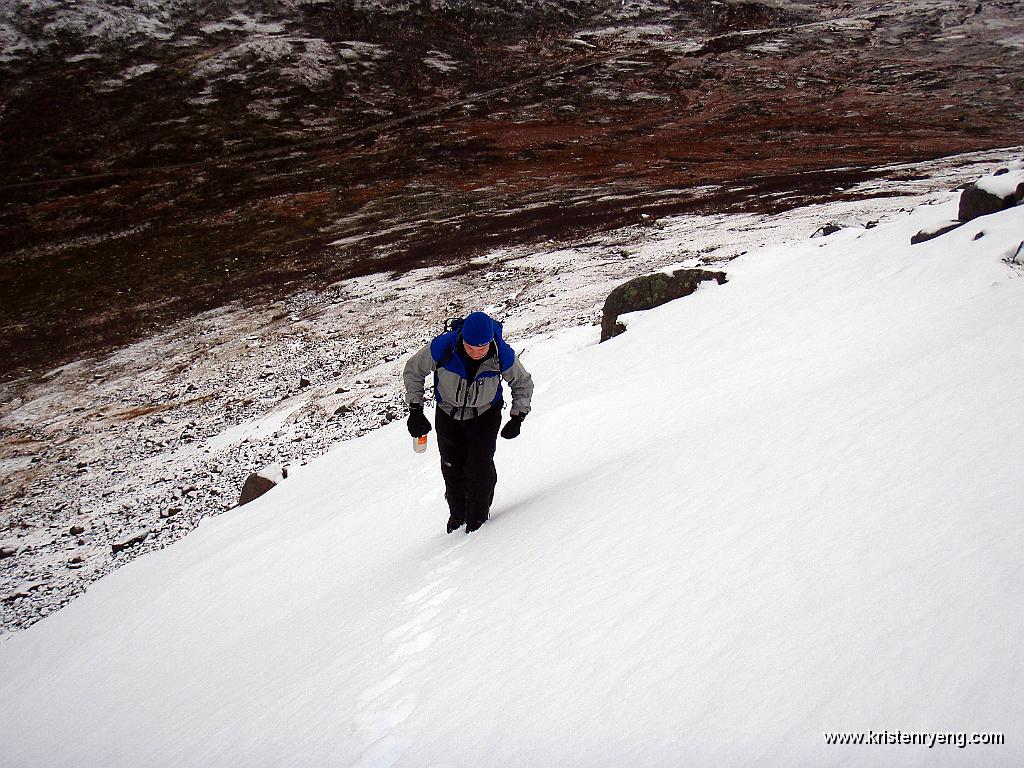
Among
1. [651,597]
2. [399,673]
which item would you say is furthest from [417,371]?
[651,597]

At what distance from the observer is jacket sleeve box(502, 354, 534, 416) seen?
4.29 m

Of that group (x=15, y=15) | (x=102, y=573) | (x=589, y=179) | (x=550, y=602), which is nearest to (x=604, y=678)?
(x=550, y=602)

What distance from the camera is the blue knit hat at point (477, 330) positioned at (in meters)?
3.87

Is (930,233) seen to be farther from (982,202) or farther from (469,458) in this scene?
(469,458)

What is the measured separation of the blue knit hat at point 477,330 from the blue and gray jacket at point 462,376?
124 mm

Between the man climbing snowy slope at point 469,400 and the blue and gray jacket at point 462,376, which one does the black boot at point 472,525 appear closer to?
the man climbing snowy slope at point 469,400

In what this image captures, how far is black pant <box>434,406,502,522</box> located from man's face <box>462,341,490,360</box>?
20.6 inches

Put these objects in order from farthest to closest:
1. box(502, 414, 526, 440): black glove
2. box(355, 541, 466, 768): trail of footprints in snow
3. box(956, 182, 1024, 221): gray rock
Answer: box(956, 182, 1024, 221): gray rock, box(502, 414, 526, 440): black glove, box(355, 541, 466, 768): trail of footprints in snow


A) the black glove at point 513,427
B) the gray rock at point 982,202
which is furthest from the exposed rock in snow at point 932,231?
the black glove at point 513,427

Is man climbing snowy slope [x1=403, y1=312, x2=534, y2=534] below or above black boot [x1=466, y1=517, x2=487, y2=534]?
above

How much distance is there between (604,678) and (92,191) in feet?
119

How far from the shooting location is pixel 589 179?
86.8 ft

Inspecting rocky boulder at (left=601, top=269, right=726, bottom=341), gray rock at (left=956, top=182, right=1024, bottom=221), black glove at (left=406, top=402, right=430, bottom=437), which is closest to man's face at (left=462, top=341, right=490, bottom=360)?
black glove at (left=406, top=402, right=430, bottom=437)

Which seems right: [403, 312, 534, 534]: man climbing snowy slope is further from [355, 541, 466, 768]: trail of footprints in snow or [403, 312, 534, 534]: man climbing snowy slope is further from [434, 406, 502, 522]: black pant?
[355, 541, 466, 768]: trail of footprints in snow
